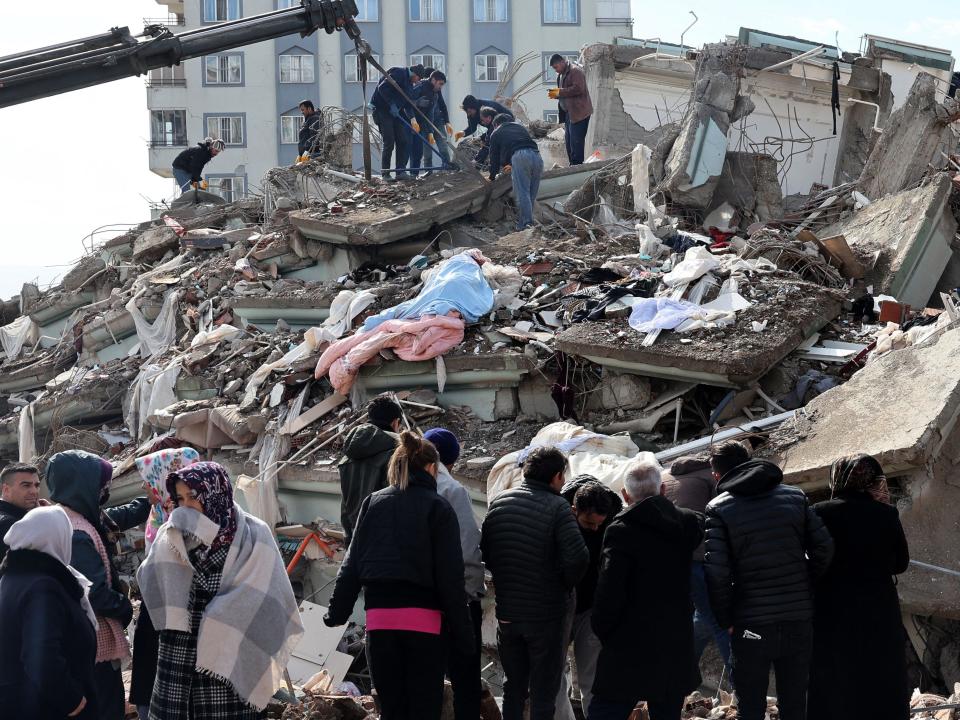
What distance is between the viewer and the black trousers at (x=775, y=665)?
461cm

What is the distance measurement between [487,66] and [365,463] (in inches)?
1564

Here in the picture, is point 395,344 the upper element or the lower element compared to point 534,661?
upper

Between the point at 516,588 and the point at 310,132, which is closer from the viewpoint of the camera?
the point at 516,588

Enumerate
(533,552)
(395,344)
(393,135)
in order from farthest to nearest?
(393,135) < (395,344) < (533,552)

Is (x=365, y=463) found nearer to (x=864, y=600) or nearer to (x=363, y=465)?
(x=363, y=465)

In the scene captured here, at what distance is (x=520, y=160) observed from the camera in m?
12.7

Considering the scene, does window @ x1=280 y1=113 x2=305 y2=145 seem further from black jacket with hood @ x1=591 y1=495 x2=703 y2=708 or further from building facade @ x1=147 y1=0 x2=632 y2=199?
black jacket with hood @ x1=591 y1=495 x2=703 y2=708

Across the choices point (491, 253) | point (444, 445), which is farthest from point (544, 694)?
point (491, 253)

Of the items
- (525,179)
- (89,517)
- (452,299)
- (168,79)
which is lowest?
(89,517)

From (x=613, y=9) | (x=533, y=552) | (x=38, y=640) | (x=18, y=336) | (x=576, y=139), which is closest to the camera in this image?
(x=38, y=640)

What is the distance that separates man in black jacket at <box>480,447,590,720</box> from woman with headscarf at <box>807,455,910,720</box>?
1042mm

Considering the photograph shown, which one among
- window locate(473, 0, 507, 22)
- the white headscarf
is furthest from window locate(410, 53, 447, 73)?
the white headscarf

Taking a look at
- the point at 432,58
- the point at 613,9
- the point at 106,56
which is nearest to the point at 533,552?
the point at 106,56

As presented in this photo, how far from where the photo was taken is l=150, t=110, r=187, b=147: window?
4238 cm
